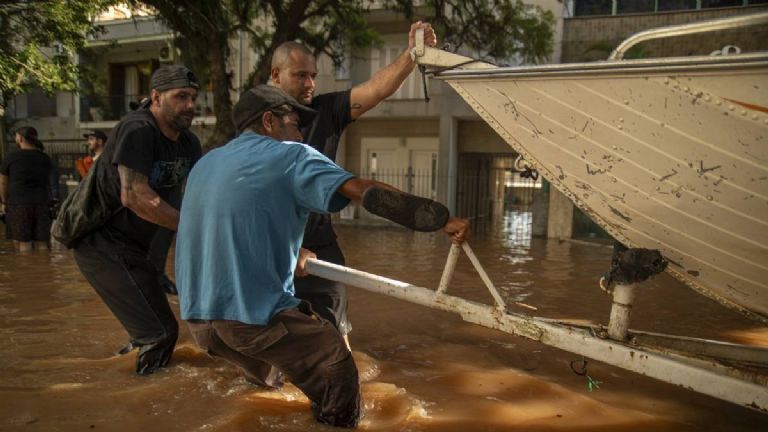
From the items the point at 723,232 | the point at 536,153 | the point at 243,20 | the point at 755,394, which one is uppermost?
the point at 243,20

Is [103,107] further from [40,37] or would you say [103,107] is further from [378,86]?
[378,86]

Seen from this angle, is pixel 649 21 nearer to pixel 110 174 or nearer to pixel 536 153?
pixel 536 153

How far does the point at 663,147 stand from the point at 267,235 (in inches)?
60.2

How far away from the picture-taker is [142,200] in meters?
2.92

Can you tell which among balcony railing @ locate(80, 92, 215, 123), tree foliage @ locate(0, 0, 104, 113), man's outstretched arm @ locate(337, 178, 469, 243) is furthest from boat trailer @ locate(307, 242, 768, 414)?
balcony railing @ locate(80, 92, 215, 123)

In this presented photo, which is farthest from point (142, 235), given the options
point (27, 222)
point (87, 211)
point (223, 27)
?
point (223, 27)

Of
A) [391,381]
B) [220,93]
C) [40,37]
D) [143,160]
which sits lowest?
[391,381]

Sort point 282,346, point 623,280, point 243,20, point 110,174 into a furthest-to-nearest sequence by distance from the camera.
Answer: point 243,20, point 110,174, point 623,280, point 282,346

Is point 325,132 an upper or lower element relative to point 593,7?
lower

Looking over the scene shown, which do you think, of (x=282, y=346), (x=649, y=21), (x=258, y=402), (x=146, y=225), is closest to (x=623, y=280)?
(x=282, y=346)

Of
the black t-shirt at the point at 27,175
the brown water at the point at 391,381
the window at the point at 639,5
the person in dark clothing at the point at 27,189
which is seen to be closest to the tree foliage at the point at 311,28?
the window at the point at 639,5

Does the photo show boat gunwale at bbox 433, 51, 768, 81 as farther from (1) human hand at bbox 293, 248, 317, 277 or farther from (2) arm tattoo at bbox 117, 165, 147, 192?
(2) arm tattoo at bbox 117, 165, 147, 192

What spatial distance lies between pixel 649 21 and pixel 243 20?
8.48 meters

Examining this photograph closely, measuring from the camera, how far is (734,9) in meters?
11.9
